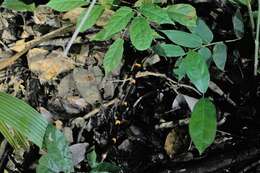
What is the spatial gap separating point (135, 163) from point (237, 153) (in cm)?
35

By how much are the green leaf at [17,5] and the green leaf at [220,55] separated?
752mm

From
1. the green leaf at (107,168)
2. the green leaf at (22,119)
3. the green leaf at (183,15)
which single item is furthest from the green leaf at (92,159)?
the green leaf at (183,15)

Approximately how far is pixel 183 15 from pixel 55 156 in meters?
0.58

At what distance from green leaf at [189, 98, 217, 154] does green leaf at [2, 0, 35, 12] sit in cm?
79

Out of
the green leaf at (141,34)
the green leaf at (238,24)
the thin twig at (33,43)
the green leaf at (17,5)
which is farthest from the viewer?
the thin twig at (33,43)

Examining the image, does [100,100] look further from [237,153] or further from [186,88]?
[237,153]

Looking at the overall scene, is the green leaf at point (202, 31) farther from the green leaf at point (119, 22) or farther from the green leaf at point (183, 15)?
the green leaf at point (119, 22)

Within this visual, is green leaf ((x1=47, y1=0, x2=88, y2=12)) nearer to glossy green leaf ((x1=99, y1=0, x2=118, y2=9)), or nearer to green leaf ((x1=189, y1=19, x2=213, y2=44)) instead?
glossy green leaf ((x1=99, y1=0, x2=118, y2=9))

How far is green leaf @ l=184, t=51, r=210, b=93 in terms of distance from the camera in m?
1.17

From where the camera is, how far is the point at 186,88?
1.50 m

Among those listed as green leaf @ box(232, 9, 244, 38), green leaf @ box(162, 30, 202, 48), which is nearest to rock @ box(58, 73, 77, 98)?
green leaf @ box(162, 30, 202, 48)

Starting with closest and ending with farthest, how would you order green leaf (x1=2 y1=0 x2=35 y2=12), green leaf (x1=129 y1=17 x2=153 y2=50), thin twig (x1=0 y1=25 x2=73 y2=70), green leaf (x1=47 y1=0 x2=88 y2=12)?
green leaf (x1=129 y1=17 x2=153 y2=50), green leaf (x1=47 y1=0 x2=88 y2=12), green leaf (x1=2 y1=0 x2=35 y2=12), thin twig (x1=0 y1=25 x2=73 y2=70)

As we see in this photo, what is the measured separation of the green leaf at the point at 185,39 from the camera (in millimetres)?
1232

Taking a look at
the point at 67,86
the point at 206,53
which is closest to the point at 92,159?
the point at 67,86
